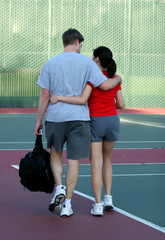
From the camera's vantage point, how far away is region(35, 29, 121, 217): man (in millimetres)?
5238

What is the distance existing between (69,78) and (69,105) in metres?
0.26

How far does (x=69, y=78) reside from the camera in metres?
5.23

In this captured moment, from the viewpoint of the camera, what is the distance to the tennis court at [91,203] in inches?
190

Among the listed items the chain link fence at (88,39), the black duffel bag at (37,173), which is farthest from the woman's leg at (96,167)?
the chain link fence at (88,39)

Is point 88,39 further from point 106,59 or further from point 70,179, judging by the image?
point 70,179

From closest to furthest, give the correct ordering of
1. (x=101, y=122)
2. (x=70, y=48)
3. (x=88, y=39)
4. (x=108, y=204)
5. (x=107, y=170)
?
1. (x=70, y=48)
2. (x=101, y=122)
3. (x=108, y=204)
4. (x=107, y=170)
5. (x=88, y=39)

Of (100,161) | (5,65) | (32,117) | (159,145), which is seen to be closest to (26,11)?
(5,65)

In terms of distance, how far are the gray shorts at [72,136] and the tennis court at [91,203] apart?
0.63 meters

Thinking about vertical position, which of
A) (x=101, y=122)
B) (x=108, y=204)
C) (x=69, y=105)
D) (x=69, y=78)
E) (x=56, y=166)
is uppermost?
(x=69, y=78)

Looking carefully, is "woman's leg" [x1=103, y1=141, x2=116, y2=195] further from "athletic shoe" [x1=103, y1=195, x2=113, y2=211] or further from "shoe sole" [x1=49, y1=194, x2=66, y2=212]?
"shoe sole" [x1=49, y1=194, x2=66, y2=212]

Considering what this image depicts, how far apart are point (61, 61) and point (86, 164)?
364cm

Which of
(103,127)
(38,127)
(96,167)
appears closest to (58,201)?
(96,167)

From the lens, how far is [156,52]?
22672mm

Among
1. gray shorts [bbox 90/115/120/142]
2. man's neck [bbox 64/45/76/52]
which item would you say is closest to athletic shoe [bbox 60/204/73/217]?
gray shorts [bbox 90/115/120/142]
